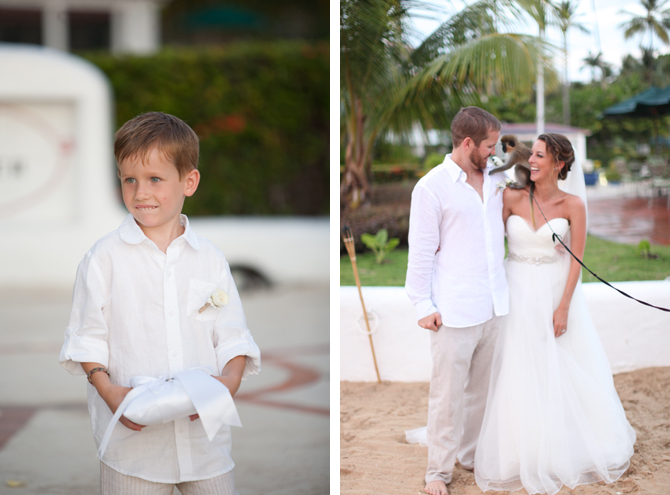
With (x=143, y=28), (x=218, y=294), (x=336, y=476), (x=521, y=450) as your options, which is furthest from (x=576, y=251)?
(x=143, y=28)

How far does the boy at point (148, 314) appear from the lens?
6.29 ft

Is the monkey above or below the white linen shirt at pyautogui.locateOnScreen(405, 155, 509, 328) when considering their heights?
above

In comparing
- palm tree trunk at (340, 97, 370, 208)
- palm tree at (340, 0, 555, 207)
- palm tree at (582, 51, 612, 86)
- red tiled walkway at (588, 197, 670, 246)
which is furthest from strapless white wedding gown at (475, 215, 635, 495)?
palm tree trunk at (340, 97, 370, 208)

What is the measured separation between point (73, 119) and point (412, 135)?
224 inches

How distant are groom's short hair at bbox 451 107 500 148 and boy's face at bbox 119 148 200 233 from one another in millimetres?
1282

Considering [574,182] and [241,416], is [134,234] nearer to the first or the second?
[574,182]

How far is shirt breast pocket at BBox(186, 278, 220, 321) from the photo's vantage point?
1.97 metres

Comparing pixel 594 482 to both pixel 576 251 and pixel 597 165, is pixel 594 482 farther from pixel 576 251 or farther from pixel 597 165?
pixel 597 165

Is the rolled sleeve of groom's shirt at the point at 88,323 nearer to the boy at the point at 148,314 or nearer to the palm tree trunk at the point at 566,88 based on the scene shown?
the boy at the point at 148,314

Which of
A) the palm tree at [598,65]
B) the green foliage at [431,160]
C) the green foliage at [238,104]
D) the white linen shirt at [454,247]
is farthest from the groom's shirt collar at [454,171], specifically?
the green foliage at [238,104]

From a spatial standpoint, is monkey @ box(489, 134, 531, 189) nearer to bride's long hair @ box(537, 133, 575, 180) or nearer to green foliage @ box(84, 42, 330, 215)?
bride's long hair @ box(537, 133, 575, 180)

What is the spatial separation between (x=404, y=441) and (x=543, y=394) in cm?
97

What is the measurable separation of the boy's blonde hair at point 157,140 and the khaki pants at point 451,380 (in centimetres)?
135

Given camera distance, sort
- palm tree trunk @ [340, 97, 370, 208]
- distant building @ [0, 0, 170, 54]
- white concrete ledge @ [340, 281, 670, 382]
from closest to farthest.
Result: white concrete ledge @ [340, 281, 670, 382] < palm tree trunk @ [340, 97, 370, 208] < distant building @ [0, 0, 170, 54]
